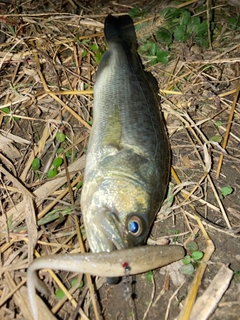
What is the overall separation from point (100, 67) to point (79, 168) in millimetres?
1033

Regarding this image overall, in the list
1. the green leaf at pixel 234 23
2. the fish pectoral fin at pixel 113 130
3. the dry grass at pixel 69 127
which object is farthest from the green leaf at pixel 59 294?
the green leaf at pixel 234 23

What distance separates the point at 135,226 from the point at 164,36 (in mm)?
2593

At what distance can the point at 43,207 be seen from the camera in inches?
134

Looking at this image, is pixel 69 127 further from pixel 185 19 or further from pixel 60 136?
pixel 185 19

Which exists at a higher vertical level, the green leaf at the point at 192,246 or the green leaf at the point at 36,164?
the green leaf at the point at 36,164

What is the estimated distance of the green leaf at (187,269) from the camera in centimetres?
312

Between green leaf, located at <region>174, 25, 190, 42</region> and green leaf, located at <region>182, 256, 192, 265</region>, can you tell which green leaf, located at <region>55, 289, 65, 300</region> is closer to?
green leaf, located at <region>182, 256, 192, 265</region>

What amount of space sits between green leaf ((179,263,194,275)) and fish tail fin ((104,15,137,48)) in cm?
223

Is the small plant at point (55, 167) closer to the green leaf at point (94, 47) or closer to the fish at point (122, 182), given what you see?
the fish at point (122, 182)

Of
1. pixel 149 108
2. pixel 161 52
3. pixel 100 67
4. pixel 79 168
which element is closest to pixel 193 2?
pixel 161 52

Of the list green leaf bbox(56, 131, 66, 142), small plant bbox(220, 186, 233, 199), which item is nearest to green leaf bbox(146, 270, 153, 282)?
small plant bbox(220, 186, 233, 199)

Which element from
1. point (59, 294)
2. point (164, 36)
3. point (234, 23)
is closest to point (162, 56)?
point (164, 36)

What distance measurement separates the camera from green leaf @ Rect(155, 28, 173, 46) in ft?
14.5

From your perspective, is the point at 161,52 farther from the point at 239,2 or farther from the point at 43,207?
the point at 43,207
